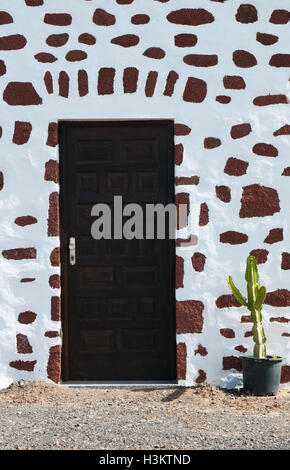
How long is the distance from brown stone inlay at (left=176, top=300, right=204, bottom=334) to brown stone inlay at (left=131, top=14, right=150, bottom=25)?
6.91 ft

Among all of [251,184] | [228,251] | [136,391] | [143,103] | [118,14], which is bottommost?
[136,391]

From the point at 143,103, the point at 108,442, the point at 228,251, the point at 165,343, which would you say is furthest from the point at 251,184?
the point at 108,442

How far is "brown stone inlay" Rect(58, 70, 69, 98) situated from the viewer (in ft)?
16.4

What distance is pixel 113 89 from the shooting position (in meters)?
4.98

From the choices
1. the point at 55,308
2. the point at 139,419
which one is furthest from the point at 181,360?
the point at 55,308

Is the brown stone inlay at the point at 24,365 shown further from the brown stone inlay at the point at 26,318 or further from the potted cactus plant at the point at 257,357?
the potted cactus plant at the point at 257,357

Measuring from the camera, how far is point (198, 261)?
4.94 m

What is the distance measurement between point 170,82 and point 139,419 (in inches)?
96.5

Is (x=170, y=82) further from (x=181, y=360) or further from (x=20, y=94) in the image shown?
(x=181, y=360)

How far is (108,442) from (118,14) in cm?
311

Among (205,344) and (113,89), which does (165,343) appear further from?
(113,89)

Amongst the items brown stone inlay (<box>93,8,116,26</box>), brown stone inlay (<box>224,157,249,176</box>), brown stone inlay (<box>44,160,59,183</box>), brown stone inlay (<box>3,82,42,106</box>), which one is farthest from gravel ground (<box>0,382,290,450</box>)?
brown stone inlay (<box>93,8,116,26</box>)

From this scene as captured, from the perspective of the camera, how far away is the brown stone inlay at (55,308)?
4.92m
